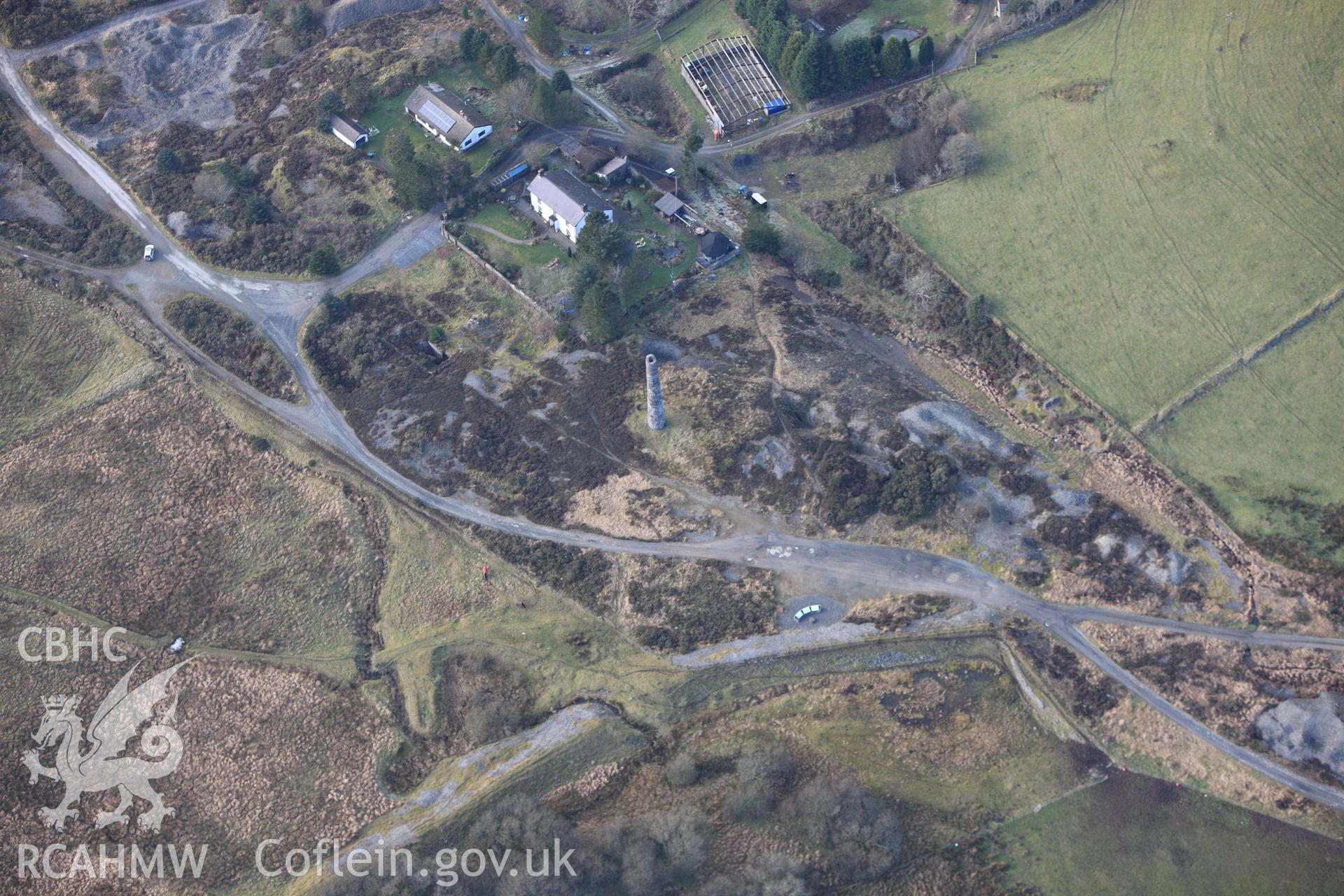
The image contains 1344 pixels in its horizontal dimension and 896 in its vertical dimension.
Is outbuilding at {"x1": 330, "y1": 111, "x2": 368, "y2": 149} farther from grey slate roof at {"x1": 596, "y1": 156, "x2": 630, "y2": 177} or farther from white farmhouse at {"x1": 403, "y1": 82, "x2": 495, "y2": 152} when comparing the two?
grey slate roof at {"x1": 596, "y1": 156, "x2": 630, "y2": 177}

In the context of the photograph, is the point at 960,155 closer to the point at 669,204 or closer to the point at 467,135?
the point at 669,204

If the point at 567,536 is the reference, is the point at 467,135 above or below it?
above

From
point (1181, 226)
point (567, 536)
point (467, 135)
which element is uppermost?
point (1181, 226)

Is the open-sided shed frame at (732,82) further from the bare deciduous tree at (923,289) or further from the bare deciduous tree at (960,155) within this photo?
the bare deciduous tree at (923,289)

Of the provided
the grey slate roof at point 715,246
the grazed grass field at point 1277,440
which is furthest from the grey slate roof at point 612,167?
the grazed grass field at point 1277,440

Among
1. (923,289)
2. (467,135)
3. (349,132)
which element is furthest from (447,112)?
(923,289)

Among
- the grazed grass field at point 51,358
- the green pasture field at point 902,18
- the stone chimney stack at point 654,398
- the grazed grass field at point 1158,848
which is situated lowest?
the grazed grass field at point 1158,848

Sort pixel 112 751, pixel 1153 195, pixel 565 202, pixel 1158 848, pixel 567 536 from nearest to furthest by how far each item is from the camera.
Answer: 1. pixel 1158 848
2. pixel 112 751
3. pixel 567 536
4. pixel 1153 195
5. pixel 565 202
